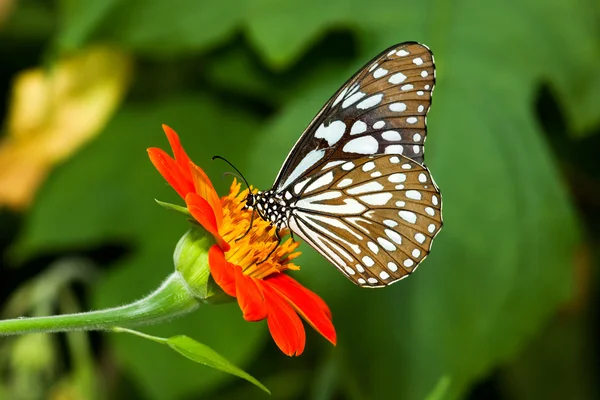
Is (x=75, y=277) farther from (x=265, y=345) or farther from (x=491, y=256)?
(x=491, y=256)

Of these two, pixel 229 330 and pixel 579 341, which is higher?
pixel 229 330

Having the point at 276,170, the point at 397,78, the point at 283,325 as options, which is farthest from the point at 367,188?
the point at 276,170

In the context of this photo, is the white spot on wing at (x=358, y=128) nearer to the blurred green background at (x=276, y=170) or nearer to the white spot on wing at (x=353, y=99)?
the white spot on wing at (x=353, y=99)

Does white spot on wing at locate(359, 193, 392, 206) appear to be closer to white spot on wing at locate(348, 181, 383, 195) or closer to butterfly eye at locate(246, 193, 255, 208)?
white spot on wing at locate(348, 181, 383, 195)

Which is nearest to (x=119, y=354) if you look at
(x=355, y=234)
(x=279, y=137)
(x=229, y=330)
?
(x=229, y=330)

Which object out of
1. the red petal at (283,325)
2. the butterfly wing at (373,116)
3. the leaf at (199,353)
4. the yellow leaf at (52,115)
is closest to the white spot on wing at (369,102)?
the butterfly wing at (373,116)

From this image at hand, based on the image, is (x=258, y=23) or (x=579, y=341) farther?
(x=579, y=341)
